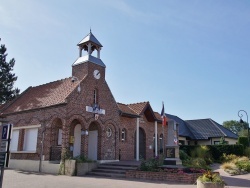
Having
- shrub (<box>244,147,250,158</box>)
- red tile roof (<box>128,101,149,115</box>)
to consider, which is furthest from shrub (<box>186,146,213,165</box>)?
red tile roof (<box>128,101,149,115</box>)

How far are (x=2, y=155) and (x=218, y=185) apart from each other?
7.53 meters

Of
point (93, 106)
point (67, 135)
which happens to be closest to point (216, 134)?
point (93, 106)

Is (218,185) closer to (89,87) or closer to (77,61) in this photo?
(89,87)

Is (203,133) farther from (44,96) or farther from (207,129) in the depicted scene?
(44,96)

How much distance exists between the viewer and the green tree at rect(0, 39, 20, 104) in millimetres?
28906

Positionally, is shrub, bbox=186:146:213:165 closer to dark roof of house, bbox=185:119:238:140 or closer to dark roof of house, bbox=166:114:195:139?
dark roof of house, bbox=166:114:195:139

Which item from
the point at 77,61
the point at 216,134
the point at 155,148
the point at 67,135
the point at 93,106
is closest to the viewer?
the point at 67,135

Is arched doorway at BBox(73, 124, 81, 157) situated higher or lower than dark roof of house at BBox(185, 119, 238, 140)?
lower

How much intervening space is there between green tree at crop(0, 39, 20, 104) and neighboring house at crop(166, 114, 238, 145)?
69.1ft

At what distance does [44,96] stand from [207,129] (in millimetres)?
26018

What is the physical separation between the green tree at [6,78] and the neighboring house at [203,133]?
21.0m

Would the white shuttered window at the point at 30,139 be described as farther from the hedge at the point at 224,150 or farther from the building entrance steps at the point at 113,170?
the hedge at the point at 224,150

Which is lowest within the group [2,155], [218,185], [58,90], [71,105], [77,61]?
[218,185]

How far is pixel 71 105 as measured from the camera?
62.0 ft
